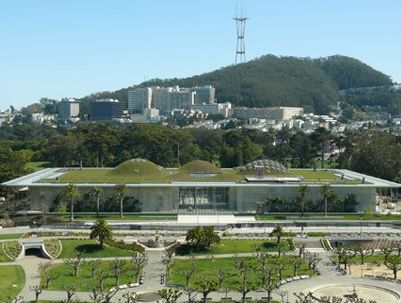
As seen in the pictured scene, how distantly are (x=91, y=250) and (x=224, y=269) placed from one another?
12.6 meters

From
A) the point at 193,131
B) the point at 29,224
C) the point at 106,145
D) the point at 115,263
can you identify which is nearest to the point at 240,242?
the point at 115,263

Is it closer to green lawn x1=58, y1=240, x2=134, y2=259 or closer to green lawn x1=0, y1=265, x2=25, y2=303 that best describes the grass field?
green lawn x1=58, y1=240, x2=134, y2=259

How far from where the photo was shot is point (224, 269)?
52.3 meters

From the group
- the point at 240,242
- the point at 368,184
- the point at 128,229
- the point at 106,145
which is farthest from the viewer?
the point at 106,145

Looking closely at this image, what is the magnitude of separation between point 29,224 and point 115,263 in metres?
22.4

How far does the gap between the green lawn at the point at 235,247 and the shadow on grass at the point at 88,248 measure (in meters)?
7.00

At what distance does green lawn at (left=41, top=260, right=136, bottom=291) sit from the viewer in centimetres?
4769

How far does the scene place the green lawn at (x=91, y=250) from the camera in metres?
57.0

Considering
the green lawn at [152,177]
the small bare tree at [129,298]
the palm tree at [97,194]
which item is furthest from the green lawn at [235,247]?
the green lawn at [152,177]

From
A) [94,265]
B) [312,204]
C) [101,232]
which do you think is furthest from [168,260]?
[312,204]

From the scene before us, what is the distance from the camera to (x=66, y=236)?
62.4 metres

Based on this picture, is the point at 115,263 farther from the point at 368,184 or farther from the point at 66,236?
the point at 368,184

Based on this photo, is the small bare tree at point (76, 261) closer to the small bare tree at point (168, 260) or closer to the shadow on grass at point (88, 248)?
the shadow on grass at point (88, 248)

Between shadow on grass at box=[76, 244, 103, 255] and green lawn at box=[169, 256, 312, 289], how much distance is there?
787 cm
